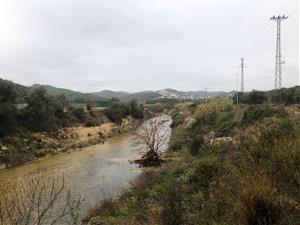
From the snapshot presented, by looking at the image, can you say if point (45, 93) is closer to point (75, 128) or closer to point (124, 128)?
point (75, 128)

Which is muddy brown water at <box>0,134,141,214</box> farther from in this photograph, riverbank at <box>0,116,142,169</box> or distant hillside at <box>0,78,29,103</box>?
distant hillside at <box>0,78,29,103</box>

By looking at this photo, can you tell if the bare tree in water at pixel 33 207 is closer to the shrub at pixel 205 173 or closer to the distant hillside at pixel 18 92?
the shrub at pixel 205 173

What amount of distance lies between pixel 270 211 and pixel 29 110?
42975 mm

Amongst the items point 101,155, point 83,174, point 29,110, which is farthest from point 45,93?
point 83,174

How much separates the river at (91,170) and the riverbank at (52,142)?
55.4 inches

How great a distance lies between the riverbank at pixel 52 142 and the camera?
1438 inches

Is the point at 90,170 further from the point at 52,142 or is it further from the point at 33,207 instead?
the point at 33,207

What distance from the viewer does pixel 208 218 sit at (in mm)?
7832

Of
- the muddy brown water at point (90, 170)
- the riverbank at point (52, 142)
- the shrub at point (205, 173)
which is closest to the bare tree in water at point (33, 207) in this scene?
the muddy brown water at point (90, 170)

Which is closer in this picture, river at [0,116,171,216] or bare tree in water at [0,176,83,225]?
bare tree in water at [0,176,83,225]

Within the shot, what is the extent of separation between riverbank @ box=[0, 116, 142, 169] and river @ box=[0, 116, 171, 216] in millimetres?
1406

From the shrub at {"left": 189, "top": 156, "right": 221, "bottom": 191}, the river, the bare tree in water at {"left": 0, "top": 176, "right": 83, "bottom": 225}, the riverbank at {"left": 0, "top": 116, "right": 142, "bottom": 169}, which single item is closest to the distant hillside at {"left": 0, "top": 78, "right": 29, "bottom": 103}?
the riverbank at {"left": 0, "top": 116, "right": 142, "bottom": 169}

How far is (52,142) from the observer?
4497 cm

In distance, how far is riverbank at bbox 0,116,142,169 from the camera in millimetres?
36516
